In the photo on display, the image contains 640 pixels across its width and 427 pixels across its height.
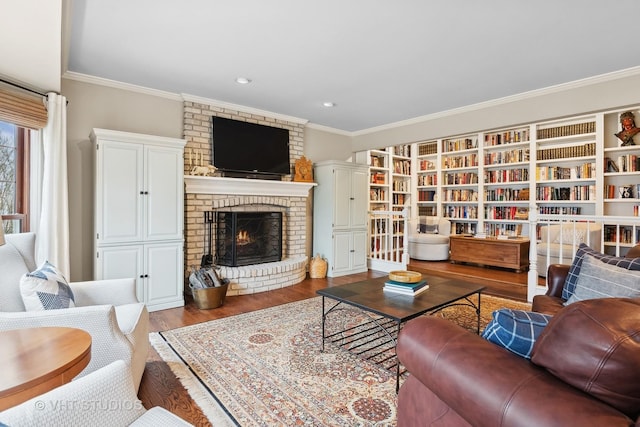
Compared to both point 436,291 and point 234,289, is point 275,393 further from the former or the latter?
point 234,289

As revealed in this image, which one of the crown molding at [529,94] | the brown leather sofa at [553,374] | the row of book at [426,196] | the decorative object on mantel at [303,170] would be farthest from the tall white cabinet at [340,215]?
the brown leather sofa at [553,374]

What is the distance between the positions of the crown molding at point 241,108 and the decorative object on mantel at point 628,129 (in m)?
4.61

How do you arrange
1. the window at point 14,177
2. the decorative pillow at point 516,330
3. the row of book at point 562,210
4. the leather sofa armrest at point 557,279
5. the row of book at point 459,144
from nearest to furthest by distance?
the decorative pillow at point 516,330
the leather sofa armrest at point 557,279
the window at point 14,177
the row of book at point 562,210
the row of book at point 459,144

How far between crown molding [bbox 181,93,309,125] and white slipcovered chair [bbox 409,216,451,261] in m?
3.39

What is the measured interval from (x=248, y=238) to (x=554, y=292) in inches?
131

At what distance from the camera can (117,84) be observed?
361 centimetres

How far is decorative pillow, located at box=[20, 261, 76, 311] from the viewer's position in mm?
1651

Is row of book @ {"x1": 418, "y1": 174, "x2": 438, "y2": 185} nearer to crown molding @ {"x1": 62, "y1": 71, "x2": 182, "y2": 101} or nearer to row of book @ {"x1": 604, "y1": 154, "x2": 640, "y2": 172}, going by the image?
row of book @ {"x1": 604, "y1": 154, "x2": 640, "y2": 172}

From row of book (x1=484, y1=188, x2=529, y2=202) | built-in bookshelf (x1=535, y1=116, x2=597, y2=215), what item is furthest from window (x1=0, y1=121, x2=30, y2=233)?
built-in bookshelf (x1=535, y1=116, x2=597, y2=215)

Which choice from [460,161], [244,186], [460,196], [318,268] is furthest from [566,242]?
[244,186]

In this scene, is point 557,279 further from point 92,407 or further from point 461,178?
point 461,178

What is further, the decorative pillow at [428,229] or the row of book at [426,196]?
the row of book at [426,196]

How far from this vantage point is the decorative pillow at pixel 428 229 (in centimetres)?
710

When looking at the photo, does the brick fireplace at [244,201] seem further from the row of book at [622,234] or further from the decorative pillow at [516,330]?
the row of book at [622,234]
